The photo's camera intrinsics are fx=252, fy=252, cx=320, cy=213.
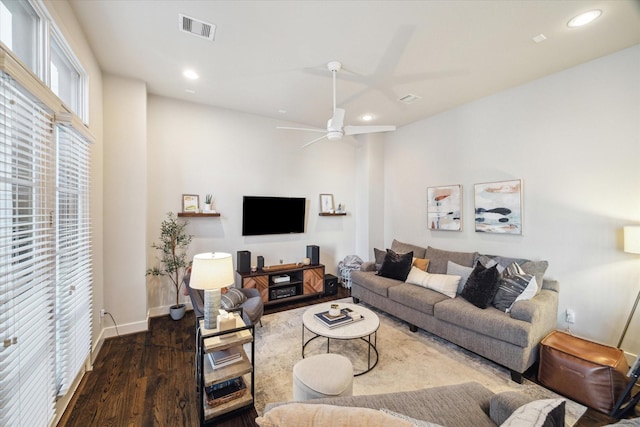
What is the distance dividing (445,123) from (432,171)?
0.80m

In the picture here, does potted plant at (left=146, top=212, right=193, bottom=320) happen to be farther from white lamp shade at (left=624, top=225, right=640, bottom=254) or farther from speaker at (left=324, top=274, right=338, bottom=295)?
white lamp shade at (left=624, top=225, right=640, bottom=254)

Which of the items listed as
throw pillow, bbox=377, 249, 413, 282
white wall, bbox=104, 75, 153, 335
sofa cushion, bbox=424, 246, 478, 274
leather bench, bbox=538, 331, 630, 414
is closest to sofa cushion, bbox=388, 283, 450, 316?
throw pillow, bbox=377, 249, 413, 282

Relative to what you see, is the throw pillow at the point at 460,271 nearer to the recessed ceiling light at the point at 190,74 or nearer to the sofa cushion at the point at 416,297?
the sofa cushion at the point at 416,297

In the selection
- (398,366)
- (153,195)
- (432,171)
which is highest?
(432,171)

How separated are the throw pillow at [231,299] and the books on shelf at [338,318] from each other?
97 centimetres

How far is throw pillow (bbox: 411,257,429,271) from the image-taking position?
150 inches

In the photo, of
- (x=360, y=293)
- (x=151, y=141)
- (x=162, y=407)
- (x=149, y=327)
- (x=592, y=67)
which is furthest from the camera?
(x=360, y=293)

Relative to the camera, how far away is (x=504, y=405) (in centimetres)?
122

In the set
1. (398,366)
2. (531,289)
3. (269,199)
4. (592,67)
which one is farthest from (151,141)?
(592,67)

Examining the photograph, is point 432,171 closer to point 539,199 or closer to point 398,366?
point 539,199

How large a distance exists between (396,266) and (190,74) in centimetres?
375

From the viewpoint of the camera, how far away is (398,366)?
252 cm

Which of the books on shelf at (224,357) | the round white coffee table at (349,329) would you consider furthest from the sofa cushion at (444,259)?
the books on shelf at (224,357)

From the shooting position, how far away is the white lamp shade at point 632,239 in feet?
7.46
